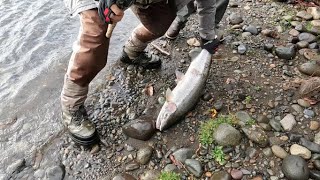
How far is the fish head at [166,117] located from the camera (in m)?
3.50

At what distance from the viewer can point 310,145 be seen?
3.21 m

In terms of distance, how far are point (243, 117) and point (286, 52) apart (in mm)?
1346

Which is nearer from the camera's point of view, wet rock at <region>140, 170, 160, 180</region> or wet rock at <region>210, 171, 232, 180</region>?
wet rock at <region>210, 171, 232, 180</region>

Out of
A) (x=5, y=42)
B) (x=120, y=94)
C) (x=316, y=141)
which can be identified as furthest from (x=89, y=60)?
(x=5, y=42)

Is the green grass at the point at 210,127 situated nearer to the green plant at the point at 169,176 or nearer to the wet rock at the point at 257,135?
the wet rock at the point at 257,135

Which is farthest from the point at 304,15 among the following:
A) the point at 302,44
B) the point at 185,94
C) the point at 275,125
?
the point at 185,94

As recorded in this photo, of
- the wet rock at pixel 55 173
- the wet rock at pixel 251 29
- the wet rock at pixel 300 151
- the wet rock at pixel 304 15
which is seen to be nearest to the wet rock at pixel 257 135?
the wet rock at pixel 300 151

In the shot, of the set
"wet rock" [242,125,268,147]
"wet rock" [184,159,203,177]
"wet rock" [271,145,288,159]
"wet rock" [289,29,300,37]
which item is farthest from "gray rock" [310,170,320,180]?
"wet rock" [289,29,300,37]

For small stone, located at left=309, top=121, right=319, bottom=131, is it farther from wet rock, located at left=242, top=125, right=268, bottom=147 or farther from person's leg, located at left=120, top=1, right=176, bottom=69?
person's leg, located at left=120, top=1, right=176, bottom=69

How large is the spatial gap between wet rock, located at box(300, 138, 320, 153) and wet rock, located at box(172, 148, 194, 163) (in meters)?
1.06

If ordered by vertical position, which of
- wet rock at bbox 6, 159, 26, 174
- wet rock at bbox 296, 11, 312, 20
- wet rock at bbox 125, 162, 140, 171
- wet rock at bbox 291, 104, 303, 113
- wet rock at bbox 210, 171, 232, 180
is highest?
wet rock at bbox 6, 159, 26, 174

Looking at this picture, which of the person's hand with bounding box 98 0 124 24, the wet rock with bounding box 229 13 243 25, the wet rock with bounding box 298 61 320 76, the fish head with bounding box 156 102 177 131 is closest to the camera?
the person's hand with bounding box 98 0 124 24

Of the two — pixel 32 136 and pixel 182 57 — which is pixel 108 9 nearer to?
pixel 32 136

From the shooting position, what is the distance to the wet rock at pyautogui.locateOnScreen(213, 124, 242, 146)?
10.7 feet
